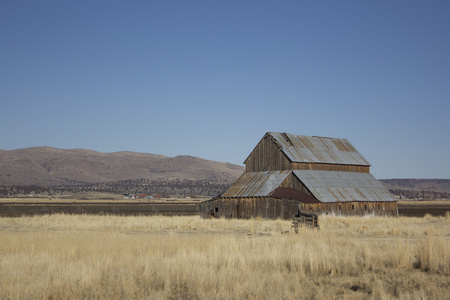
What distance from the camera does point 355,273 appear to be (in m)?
14.2

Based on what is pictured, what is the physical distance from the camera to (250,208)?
48719mm

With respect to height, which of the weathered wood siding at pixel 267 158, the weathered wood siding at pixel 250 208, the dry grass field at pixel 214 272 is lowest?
the dry grass field at pixel 214 272

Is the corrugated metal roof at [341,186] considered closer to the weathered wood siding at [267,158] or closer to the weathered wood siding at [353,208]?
the weathered wood siding at [353,208]

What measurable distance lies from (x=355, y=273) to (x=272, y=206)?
3255 cm

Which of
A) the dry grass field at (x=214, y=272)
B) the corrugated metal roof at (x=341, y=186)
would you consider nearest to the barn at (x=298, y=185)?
the corrugated metal roof at (x=341, y=186)

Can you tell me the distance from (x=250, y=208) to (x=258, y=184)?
115 inches

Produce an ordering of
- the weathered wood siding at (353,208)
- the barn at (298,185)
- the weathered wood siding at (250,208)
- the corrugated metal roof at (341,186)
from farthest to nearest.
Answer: the corrugated metal roof at (341,186), the barn at (298,185), the weathered wood siding at (353,208), the weathered wood siding at (250,208)

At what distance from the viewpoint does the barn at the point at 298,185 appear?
47281mm

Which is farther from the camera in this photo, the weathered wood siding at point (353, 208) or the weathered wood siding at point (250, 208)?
the weathered wood siding at point (353, 208)

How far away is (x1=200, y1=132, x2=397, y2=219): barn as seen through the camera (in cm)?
4728

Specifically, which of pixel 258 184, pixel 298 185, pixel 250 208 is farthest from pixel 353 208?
pixel 250 208

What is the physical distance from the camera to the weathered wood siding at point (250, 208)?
45.4 m

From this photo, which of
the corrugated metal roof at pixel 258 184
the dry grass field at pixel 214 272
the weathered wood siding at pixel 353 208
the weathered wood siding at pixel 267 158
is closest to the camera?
the dry grass field at pixel 214 272

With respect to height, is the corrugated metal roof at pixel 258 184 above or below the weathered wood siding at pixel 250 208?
above
